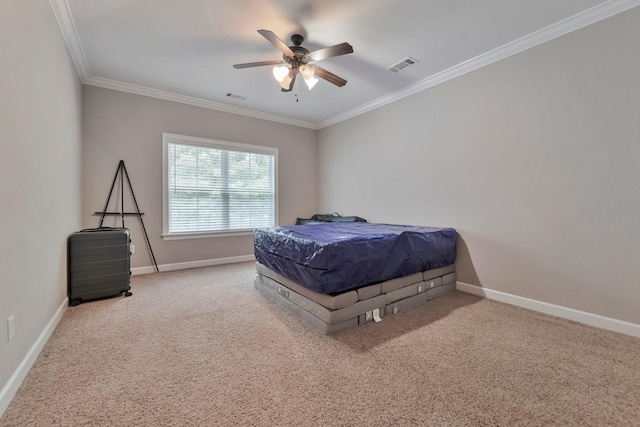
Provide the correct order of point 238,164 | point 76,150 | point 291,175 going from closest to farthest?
point 76,150 → point 238,164 → point 291,175

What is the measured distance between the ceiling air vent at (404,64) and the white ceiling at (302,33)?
96 mm

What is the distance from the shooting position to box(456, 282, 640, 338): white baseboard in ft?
7.58

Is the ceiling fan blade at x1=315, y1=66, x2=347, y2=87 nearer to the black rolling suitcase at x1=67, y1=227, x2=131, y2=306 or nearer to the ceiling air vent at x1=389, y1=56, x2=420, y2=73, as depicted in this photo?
the ceiling air vent at x1=389, y1=56, x2=420, y2=73

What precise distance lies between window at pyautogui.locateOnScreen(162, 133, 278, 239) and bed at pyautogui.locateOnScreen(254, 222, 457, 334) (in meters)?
1.79

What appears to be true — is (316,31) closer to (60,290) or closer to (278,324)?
(278,324)

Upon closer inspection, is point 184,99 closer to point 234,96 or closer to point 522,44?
point 234,96

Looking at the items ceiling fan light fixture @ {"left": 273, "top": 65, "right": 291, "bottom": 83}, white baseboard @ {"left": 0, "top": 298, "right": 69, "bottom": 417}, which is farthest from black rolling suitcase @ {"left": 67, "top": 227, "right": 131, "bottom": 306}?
ceiling fan light fixture @ {"left": 273, "top": 65, "right": 291, "bottom": 83}

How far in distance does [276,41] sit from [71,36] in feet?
7.02

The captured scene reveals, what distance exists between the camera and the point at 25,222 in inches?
70.1

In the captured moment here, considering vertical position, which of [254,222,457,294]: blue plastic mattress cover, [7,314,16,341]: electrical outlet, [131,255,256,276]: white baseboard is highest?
[254,222,457,294]: blue plastic mattress cover

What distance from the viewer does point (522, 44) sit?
2.84 meters

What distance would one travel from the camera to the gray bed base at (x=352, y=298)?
7.61ft

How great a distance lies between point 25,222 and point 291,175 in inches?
162

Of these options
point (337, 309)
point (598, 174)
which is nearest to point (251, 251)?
point (337, 309)
